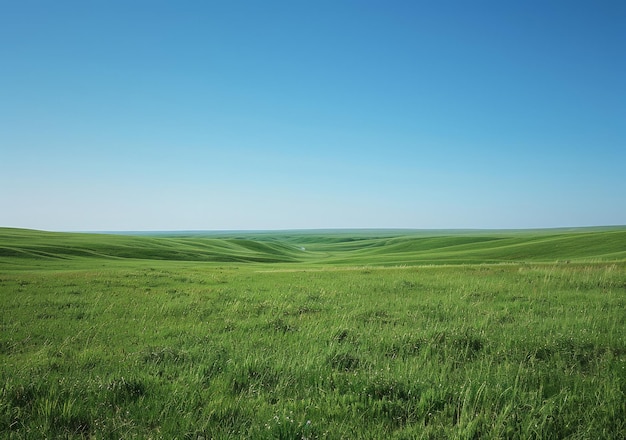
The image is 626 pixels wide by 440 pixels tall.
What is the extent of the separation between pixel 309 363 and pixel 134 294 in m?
12.5

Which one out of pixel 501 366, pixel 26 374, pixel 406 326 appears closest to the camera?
pixel 26 374

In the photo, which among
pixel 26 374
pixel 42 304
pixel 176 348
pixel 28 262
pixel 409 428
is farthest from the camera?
pixel 28 262

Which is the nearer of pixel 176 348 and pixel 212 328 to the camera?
pixel 176 348

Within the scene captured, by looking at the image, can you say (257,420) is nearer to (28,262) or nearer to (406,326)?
(406,326)

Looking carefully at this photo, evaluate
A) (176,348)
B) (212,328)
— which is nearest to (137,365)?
(176,348)

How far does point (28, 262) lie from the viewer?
41594 mm

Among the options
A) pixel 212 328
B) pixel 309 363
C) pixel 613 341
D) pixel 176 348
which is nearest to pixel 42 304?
pixel 212 328

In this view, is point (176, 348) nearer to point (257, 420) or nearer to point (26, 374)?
point (26, 374)

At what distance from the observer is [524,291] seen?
15.2 meters

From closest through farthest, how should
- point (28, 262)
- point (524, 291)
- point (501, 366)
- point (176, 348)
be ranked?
point (501, 366), point (176, 348), point (524, 291), point (28, 262)

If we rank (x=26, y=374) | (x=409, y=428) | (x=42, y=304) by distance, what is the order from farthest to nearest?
(x=42, y=304) < (x=26, y=374) < (x=409, y=428)

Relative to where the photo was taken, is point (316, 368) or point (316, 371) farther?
point (316, 368)

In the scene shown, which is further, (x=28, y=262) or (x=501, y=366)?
(x=28, y=262)

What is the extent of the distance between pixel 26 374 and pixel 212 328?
421 cm
